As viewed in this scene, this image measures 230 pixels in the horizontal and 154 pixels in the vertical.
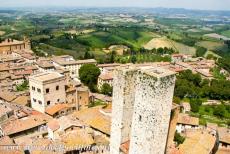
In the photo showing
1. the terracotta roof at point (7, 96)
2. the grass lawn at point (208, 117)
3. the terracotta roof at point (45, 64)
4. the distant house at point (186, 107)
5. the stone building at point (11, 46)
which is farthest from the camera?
the stone building at point (11, 46)

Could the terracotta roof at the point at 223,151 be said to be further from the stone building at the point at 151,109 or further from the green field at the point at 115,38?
the green field at the point at 115,38

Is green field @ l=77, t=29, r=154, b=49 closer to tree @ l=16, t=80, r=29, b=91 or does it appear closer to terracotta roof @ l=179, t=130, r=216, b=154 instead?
tree @ l=16, t=80, r=29, b=91

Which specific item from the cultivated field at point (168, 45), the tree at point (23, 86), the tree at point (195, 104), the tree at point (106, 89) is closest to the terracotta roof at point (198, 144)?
the tree at point (195, 104)

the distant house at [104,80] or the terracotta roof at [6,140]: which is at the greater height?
the terracotta roof at [6,140]

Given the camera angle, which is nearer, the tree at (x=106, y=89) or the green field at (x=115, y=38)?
the tree at (x=106, y=89)

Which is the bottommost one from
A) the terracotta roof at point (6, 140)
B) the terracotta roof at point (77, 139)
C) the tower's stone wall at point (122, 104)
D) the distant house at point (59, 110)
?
the distant house at point (59, 110)

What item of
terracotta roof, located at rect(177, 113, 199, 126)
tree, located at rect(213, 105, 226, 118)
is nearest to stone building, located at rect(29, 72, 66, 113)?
terracotta roof, located at rect(177, 113, 199, 126)
